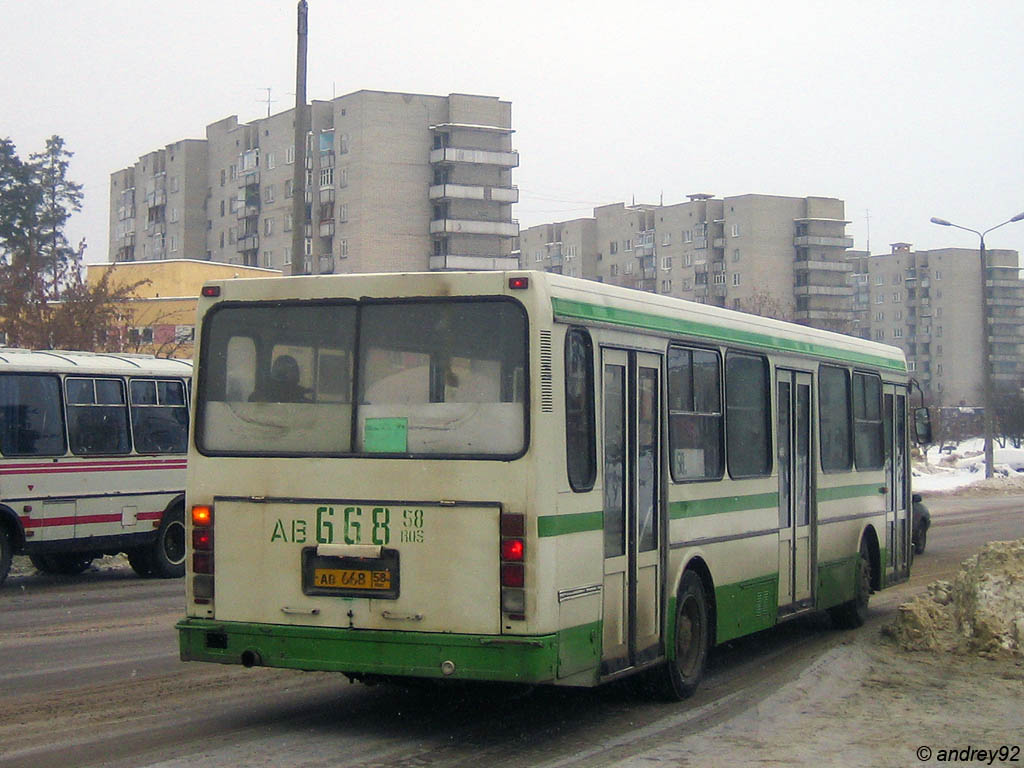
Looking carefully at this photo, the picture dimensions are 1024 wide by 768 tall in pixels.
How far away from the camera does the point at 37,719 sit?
874cm

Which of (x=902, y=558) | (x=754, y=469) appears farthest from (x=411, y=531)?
(x=902, y=558)

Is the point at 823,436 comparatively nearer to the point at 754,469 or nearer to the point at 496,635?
the point at 754,469

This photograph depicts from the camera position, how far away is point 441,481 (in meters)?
7.92

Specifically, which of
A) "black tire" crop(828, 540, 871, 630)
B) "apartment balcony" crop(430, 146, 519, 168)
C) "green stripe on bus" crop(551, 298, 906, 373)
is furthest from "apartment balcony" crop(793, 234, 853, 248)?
"black tire" crop(828, 540, 871, 630)

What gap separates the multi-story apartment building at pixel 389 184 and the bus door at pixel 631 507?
80.9m

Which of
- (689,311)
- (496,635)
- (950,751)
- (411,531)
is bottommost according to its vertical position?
(950,751)

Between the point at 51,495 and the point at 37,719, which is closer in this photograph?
the point at 37,719

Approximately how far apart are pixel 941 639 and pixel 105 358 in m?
11.5

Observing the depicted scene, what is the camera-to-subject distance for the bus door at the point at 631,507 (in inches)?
337

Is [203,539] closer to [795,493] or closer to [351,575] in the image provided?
[351,575]

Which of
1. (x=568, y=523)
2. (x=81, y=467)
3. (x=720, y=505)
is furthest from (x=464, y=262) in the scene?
(x=568, y=523)

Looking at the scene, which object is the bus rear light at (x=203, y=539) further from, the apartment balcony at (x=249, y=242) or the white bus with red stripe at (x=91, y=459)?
the apartment balcony at (x=249, y=242)

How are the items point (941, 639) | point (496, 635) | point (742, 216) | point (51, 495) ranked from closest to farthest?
1. point (496, 635)
2. point (941, 639)
3. point (51, 495)
4. point (742, 216)

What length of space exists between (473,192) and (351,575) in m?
89.4
